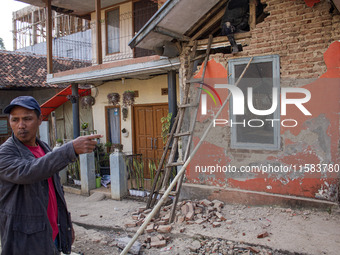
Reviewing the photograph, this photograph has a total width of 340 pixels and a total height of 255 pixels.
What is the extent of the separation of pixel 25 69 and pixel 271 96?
12884 millimetres

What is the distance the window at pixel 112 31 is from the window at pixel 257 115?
615cm

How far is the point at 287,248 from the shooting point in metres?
4.02

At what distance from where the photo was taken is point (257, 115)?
5.74 m

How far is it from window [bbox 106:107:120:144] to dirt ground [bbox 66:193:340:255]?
442cm

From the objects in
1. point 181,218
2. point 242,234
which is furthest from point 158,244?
point 242,234

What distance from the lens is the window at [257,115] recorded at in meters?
5.25

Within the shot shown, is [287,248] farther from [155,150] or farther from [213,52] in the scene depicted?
[155,150]

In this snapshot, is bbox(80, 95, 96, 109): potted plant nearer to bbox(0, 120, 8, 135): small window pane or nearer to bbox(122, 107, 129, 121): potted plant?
bbox(122, 107, 129, 121): potted plant

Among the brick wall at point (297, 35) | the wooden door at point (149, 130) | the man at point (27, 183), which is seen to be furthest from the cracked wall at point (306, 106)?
the man at point (27, 183)

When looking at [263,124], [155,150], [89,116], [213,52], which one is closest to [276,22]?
[213,52]

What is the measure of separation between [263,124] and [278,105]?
0.58 metres

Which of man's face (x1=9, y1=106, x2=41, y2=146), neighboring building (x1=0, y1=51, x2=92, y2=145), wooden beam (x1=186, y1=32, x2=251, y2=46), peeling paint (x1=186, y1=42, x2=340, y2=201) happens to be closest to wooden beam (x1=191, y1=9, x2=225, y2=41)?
wooden beam (x1=186, y1=32, x2=251, y2=46)

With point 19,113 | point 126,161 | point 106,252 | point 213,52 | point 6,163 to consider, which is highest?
point 213,52

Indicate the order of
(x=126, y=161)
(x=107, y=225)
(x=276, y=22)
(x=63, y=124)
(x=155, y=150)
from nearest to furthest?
(x=276, y=22) < (x=107, y=225) < (x=126, y=161) < (x=155, y=150) < (x=63, y=124)
